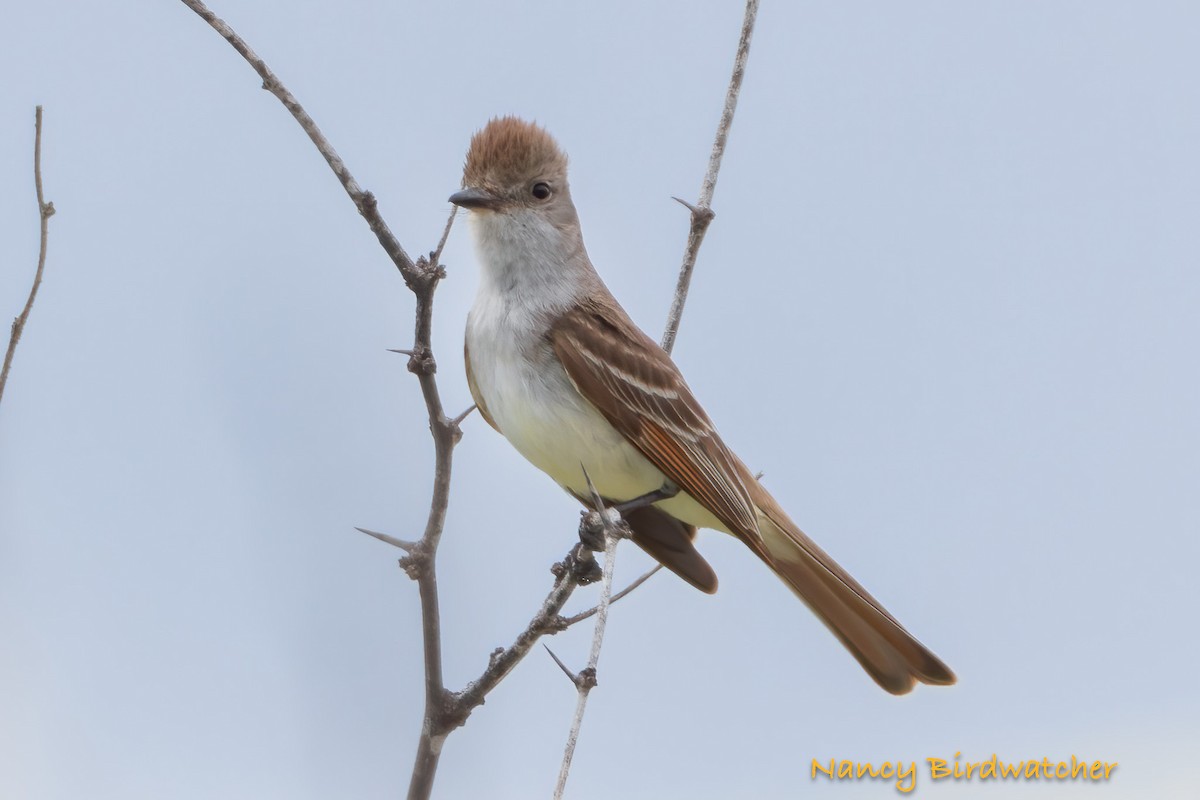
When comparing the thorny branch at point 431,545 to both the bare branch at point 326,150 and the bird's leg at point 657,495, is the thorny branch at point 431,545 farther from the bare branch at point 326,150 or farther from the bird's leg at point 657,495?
the bird's leg at point 657,495

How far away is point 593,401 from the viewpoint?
454 centimetres

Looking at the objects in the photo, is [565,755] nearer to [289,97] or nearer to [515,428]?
[289,97]

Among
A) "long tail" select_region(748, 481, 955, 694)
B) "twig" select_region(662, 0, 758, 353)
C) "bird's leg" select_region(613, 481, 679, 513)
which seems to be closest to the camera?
"twig" select_region(662, 0, 758, 353)

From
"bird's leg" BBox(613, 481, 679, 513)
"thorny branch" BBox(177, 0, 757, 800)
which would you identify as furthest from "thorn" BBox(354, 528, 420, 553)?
"bird's leg" BBox(613, 481, 679, 513)

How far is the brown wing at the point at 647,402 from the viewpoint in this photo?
4.58m

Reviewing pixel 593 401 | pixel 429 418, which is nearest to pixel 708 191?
pixel 593 401

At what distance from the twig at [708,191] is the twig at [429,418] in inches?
50.1

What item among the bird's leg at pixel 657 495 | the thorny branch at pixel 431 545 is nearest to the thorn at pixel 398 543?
the thorny branch at pixel 431 545

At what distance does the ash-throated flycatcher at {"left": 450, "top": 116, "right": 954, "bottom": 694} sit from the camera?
15.1 feet

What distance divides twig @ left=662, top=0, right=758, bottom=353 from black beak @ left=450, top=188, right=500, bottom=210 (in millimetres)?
844

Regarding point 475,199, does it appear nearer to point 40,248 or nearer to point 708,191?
point 708,191

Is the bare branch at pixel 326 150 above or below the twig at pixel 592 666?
above

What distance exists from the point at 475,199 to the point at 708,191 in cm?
90

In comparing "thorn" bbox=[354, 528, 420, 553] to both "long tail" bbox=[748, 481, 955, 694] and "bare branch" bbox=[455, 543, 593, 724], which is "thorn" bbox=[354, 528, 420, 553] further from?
"long tail" bbox=[748, 481, 955, 694]
